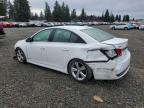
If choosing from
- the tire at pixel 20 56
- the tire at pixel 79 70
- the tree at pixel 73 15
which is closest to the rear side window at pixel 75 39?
the tire at pixel 79 70

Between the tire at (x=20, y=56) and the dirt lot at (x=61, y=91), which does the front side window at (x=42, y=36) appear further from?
the dirt lot at (x=61, y=91)

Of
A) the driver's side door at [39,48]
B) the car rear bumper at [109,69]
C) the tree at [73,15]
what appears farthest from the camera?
the tree at [73,15]

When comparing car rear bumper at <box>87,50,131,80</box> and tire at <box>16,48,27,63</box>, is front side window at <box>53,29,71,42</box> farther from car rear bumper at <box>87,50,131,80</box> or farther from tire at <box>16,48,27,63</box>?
tire at <box>16,48,27,63</box>

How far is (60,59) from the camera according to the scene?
5.53 m

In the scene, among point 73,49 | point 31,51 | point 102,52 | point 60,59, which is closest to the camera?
point 102,52

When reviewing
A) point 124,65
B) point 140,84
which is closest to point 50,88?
point 124,65

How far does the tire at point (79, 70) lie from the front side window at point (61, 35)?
2.52 feet

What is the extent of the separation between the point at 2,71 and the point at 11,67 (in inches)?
20.3

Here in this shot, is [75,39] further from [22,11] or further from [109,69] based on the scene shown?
[22,11]

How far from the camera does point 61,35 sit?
5.71 m

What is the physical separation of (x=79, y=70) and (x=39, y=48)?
174 centimetres

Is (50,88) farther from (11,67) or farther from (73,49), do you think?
(11,67)

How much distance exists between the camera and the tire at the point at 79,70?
16.2 feet

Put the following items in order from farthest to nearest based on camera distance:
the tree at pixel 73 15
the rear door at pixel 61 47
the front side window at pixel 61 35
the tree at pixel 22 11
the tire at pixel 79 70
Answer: the tree at pixel 73 15
the tree at pixel 22 11
the front side window at pixel 61 35
the rear door at pixel 61 47
the tire at pixel 79 70
